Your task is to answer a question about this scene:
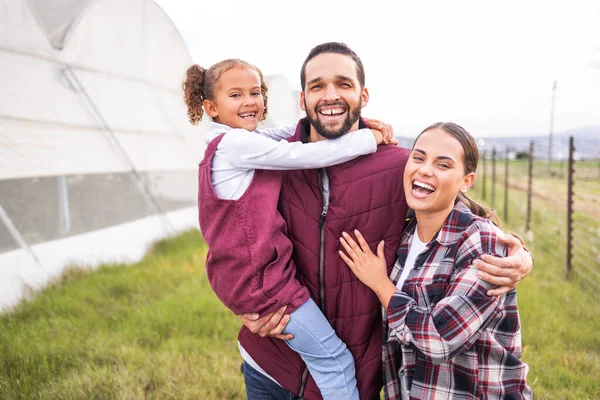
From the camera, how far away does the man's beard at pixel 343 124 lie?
1.93 meters

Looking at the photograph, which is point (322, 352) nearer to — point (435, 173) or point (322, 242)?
point (322, 242)

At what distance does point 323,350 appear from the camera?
5.81 ft

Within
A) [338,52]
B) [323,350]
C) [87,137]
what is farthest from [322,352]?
[87,137]

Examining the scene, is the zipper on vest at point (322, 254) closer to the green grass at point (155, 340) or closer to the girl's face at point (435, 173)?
the girl's face at point (435, 173)

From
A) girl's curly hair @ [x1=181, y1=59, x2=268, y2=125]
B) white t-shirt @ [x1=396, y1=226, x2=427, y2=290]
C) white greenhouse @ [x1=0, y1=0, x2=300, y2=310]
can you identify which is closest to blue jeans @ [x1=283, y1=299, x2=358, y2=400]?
white t-shirt @ [x1=396, y1=226, x2=427, y2=290]

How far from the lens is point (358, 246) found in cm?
181

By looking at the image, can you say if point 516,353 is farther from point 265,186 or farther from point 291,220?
point 265,186

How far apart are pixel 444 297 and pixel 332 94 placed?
101 cm

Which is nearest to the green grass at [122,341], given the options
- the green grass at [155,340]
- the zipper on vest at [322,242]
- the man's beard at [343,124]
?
the green grass at [155,340]

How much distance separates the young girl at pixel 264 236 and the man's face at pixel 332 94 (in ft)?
0.33

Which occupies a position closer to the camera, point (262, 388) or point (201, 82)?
point (262, 388)

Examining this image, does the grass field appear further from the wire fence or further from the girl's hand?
the girl's hand

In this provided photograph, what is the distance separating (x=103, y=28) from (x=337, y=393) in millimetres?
7321

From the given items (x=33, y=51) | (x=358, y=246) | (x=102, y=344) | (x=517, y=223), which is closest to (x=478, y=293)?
(x=358, y=246)
